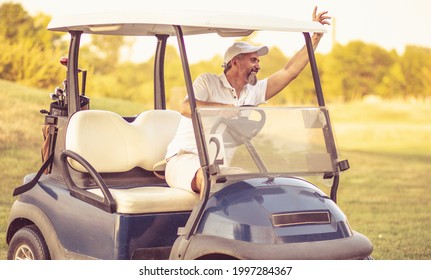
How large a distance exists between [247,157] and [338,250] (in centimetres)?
67

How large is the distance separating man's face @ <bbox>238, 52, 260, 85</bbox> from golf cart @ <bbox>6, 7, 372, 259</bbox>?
7.4 inches

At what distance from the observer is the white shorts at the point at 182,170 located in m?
4.64

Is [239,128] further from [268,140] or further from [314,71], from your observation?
[314,71]

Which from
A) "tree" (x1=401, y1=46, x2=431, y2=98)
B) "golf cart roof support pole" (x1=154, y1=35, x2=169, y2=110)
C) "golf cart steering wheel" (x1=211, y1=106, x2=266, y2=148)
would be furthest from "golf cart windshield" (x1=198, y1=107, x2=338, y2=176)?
"tree" (x1=401, y1=46, x2=431, y2=98)

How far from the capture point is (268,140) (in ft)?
14.8

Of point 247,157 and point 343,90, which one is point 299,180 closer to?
A: point 247,157

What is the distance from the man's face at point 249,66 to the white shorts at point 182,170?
1.80ft

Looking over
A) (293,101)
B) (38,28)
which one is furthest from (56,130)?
(293,101)

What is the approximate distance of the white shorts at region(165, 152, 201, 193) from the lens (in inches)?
183

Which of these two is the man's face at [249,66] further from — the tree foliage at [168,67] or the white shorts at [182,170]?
the tree foliage at [168,67]

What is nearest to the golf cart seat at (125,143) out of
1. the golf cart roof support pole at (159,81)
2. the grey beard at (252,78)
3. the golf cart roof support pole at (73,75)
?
the golf cart roof support pole at (73,75)

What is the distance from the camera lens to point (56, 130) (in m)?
5.14

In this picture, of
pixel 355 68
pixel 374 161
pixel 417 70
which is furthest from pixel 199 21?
pixel 355 68
